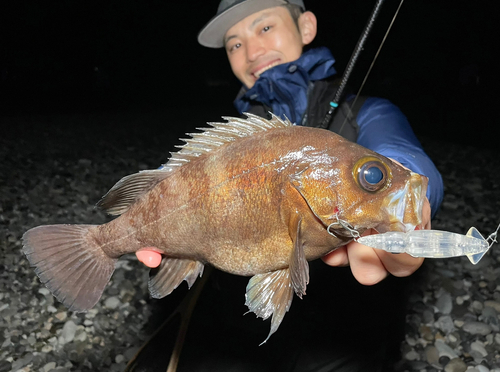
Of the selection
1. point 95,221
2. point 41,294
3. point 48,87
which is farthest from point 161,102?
point 41,294

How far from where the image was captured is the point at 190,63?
93.4 ft

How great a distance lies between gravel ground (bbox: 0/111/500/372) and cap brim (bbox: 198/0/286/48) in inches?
93.1

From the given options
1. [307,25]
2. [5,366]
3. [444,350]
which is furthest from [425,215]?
[5,366]

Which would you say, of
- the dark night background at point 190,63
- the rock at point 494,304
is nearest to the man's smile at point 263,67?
the rock at point 494,304

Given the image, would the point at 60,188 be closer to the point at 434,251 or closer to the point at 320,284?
the point at 320,284

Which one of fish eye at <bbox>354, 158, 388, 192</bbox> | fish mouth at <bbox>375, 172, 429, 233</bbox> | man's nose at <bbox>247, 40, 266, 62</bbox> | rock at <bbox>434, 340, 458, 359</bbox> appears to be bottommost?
rock at <bbox>434, 340, 458, 359</bbox>

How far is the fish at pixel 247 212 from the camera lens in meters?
1.35

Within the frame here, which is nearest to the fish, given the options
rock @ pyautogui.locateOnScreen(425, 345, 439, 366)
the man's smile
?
the man's smile

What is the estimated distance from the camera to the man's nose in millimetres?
3039

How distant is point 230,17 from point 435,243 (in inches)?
106

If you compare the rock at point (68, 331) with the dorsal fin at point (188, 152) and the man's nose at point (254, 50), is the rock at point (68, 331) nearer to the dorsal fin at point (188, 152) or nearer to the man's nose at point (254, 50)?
the dorsal fin at point (188, 152)

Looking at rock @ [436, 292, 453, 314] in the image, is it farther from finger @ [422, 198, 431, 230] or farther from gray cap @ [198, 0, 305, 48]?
gray cap @ [198, 0, 305, 48]

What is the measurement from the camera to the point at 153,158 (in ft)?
31.7

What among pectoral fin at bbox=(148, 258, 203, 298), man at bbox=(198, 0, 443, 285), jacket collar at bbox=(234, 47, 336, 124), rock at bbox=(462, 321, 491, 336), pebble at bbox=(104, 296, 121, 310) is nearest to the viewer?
pectoral fin at bbox=(148, 258, 203, 298)
